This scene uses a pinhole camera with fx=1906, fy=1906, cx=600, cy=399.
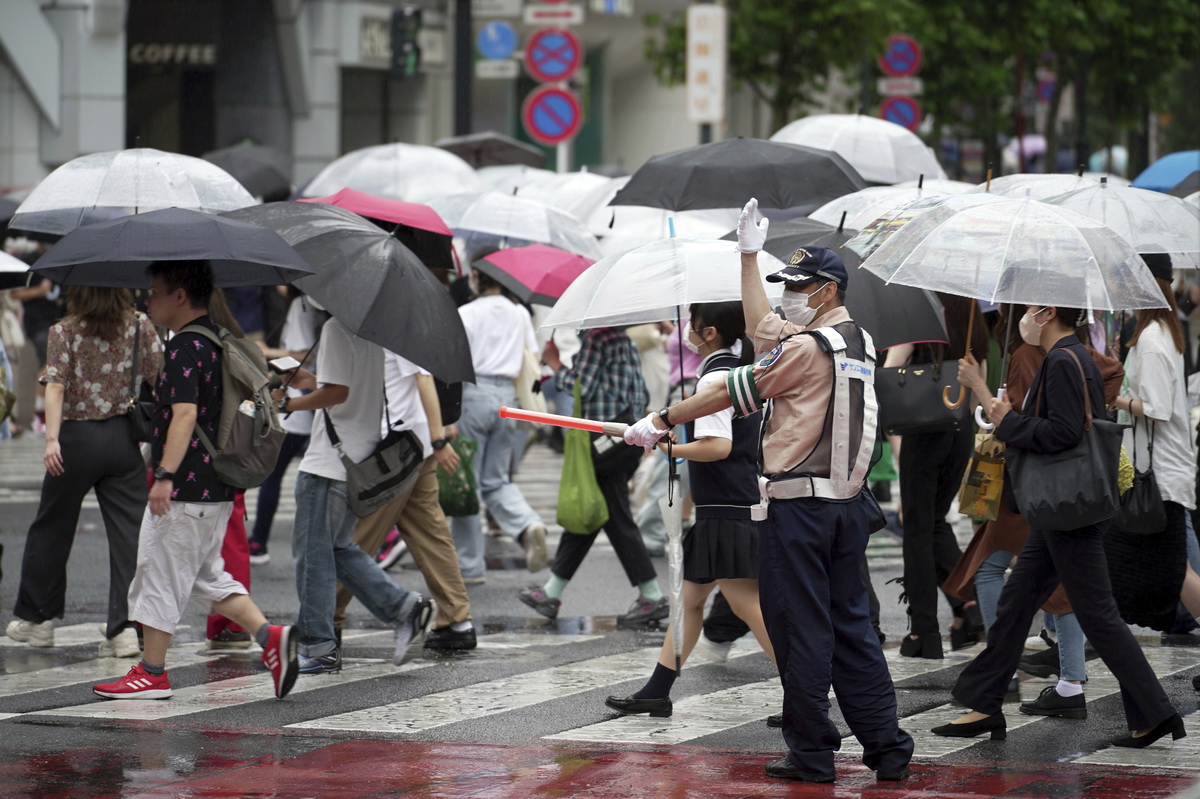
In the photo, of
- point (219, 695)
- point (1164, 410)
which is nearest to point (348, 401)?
point (219, 695)

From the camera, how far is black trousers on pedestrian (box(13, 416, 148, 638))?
874cm

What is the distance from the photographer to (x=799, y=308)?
20.5 ft

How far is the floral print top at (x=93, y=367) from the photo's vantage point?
8625 mm

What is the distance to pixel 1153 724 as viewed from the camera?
258 inches

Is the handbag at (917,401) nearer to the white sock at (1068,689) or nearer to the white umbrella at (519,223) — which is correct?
the white sock at (1068,689)

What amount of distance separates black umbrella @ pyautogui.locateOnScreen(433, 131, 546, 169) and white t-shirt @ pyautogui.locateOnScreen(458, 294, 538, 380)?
29.9 feet

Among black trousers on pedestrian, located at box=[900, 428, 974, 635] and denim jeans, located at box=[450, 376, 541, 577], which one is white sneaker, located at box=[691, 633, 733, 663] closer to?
black trousers on pedestrian, located at box=[900, 428, 974, 635]

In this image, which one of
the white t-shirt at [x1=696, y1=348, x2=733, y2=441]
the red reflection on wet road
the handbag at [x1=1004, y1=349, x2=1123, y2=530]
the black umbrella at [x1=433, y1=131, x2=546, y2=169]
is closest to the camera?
the red reflection on wet road

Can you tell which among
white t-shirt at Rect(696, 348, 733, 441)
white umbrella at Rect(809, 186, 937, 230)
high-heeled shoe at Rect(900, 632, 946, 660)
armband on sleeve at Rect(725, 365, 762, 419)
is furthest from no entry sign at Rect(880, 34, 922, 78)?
armband on sleeve at Rect(725, 365, 762, 419)

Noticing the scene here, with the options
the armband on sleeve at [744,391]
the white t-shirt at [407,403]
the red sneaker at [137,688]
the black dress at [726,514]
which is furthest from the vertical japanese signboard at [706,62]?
the armband on sleeve at [744,391]

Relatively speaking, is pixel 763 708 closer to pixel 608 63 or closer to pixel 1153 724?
pixel 1153 724

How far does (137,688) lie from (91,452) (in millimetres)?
1601

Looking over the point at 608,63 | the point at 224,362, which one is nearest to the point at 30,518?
the point at 224,362

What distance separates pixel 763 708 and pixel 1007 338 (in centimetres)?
175
